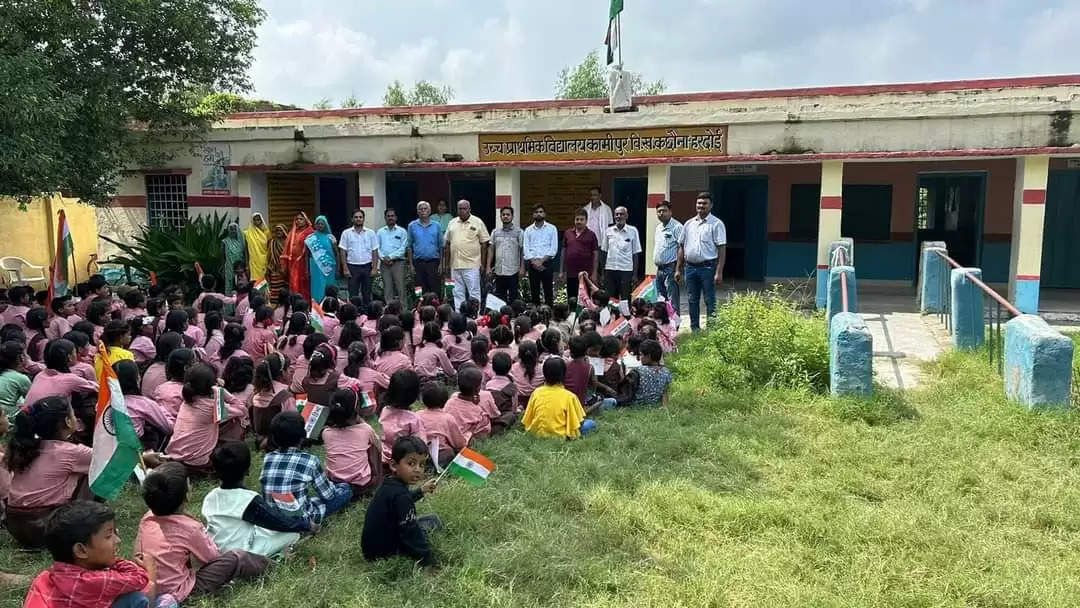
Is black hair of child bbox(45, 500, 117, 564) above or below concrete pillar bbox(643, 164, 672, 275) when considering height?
below

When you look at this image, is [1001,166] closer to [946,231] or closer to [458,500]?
[946,231]

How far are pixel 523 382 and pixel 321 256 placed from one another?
17.3ft

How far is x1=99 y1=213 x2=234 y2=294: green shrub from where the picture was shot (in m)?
11.5

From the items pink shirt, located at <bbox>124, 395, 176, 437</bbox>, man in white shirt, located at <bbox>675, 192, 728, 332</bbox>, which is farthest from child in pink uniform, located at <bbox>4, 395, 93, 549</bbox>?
man in white shirt, located at <bbox>675, 192, 728, 332</bbox>

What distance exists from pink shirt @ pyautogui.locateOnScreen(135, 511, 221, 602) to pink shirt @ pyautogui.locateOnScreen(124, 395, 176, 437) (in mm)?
1775

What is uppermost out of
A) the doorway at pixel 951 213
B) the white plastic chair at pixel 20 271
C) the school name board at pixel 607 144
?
the school name board at pixel 607 144

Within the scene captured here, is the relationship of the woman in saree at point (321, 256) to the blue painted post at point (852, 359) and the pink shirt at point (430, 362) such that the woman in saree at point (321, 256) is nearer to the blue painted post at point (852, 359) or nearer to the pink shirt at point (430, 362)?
the pink shirt at point (430, 362)

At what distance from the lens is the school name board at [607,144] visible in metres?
10.6

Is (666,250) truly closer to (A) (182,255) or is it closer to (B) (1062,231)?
(A) (182,255)

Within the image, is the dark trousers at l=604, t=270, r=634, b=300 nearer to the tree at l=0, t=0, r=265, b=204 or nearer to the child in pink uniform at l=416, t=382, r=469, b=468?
the child in pink uniform at l=416, t=382, r=469, b=468

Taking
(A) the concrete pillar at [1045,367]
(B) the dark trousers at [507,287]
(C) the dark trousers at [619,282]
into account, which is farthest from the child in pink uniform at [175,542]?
(B) the dark trousers at [507,287]

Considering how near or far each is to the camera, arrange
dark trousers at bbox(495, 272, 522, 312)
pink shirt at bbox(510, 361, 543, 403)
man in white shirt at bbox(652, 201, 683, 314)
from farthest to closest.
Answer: dark trousers at bbox(495, 272, 522, 312) < man in white shirt at bbox(652, 201, 683, 314) < pink shirt at bbox(510, 361, 543, 403)

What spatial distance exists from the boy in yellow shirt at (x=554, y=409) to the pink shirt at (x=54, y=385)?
9.20 ft

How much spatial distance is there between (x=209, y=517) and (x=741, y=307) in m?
4.81
